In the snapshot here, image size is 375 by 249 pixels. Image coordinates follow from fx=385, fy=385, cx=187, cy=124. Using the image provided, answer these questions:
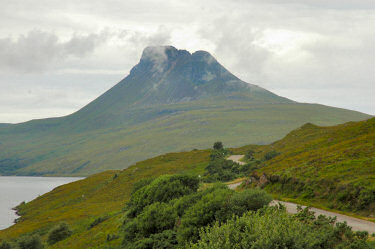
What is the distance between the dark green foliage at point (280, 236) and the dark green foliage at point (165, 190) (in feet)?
73.7

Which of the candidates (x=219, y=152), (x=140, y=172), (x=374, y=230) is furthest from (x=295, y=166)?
(x=140, y=172)

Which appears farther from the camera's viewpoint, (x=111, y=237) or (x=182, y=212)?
(x=111, y=237)

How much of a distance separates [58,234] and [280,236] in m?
66.5

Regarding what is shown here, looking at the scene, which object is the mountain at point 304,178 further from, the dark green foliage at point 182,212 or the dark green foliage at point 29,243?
the dark green foliage at point 182,212

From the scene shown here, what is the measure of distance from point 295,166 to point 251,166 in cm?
3154

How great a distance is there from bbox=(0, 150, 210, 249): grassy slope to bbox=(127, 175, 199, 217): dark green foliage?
7.60 m

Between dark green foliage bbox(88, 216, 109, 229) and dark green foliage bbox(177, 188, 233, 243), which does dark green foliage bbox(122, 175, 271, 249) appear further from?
dark green foliage bbox(88, 216, 109, 229)

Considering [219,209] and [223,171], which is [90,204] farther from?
[219,209]

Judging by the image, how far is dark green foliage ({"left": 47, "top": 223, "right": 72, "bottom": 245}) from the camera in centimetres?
7844

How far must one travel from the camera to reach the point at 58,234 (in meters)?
78.9

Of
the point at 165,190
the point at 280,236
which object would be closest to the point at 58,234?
the point at 165,190

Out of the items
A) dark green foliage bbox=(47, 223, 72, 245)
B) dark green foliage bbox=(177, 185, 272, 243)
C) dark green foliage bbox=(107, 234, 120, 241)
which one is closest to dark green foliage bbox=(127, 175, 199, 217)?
dark green foliage bbox=(107, 234, 120, 241)

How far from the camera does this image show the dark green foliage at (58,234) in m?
78.4

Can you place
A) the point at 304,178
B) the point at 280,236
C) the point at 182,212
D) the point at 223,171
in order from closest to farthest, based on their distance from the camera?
the point at 280,236, the point at 182,212, the point at 304,178, the point at 223,171
